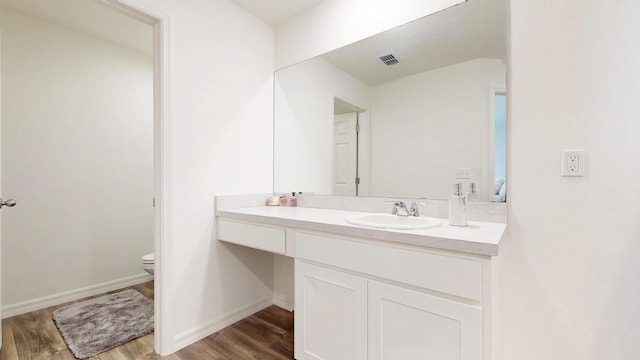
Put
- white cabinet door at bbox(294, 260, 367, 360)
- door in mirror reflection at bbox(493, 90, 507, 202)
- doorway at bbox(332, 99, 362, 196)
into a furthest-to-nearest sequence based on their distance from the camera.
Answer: doorway at bbox(332, 99, 362, 196) < door in mirror reflection at bbox(493, 90, 507, 202) < white cabinet door at bbox(294, 260, 367, 360)

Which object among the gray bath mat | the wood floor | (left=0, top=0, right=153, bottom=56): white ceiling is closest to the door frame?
the wood floor

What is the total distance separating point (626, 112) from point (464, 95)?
0.64 m

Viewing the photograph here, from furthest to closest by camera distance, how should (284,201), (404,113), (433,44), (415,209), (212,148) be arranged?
(284,201), (212,148), (404,113), (433,44), (415,209)

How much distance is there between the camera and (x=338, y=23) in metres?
1.97

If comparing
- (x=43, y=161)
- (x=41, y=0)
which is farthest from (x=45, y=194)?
(x=41, y=0)

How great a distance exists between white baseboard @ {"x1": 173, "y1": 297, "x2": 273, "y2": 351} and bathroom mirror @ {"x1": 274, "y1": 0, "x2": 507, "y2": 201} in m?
0.94

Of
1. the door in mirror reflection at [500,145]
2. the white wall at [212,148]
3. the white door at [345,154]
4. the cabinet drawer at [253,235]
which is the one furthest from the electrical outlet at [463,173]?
the white wall at [212,148]

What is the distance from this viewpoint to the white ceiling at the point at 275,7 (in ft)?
6.66

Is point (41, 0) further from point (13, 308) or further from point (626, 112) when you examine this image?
point (626, 112)

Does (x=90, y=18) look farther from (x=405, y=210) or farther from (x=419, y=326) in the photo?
(x=419, y=326)

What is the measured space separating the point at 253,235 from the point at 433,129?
1.24m

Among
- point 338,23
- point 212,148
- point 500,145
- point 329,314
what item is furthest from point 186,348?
point 338,23

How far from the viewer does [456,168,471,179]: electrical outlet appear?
5.01ft

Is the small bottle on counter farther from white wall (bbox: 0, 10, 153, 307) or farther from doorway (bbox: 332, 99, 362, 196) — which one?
white wall (bbox: 0, 10, 153, 307)
